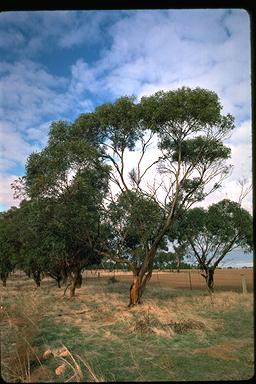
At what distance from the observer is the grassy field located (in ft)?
23.3

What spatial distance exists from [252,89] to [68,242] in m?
19.4

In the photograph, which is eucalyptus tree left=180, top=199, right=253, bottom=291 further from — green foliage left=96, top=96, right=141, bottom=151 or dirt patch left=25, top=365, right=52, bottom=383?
dirt patch left=25, top=365, right=52, bottom=383

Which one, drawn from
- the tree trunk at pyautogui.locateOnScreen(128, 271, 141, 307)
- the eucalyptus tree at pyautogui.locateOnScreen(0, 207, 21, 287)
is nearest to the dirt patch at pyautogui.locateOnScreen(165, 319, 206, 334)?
the tree trunk at pyautogui.locateOnScreen(128, 271, 141, 307)

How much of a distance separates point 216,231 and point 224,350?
2106cm

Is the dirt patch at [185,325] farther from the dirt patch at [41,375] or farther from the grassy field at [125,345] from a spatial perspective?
the dirt patch at [41,375]

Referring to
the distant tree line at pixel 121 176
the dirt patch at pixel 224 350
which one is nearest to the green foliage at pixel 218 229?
the distant tree line at pixel 121 176

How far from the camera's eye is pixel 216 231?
30.3 meters

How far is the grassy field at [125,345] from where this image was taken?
7.10 metres

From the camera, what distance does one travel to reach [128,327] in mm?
12922

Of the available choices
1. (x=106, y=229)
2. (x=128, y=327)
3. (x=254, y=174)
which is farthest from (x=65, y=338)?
(x=254, y=174)

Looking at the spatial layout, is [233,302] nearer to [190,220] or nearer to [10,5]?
[190,220]

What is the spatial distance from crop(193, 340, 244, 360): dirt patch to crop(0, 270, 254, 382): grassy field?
0.07 feet

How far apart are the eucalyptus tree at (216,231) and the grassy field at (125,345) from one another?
1181 centimetres

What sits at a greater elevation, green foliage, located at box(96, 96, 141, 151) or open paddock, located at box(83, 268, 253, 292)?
green foliage, located at box(96, 96, 141, 151)
